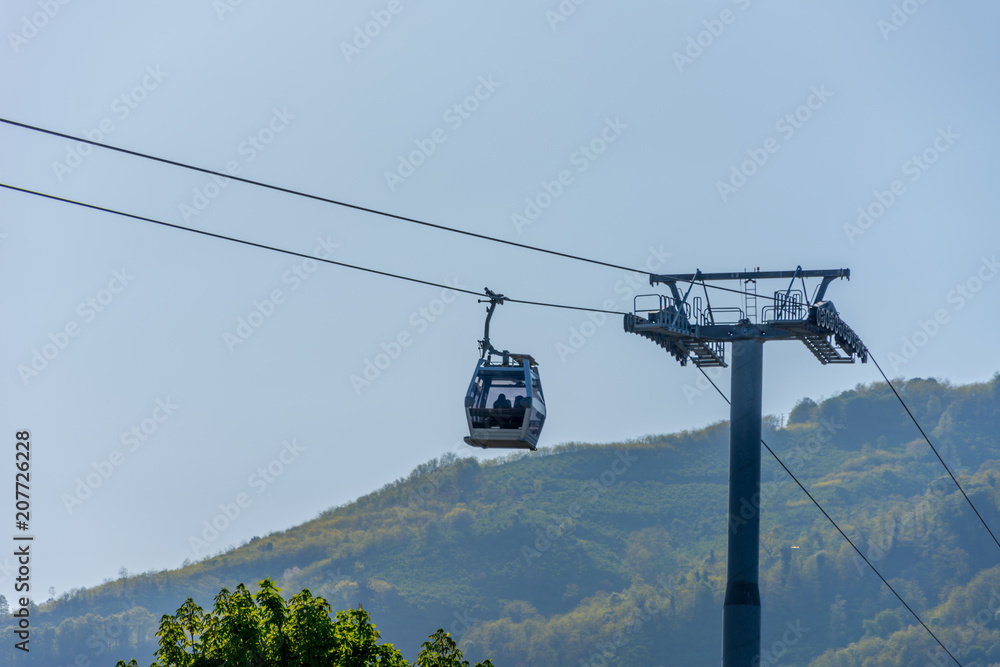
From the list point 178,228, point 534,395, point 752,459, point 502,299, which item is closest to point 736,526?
point 752,459

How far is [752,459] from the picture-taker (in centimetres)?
3600

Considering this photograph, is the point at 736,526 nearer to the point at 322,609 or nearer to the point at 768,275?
the point at 768,275

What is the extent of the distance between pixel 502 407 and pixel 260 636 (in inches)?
293

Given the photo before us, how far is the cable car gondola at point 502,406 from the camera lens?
28.6 meters

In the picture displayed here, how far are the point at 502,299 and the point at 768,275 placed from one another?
12718mm

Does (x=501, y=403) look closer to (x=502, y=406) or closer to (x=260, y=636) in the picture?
(x=502, y=406)

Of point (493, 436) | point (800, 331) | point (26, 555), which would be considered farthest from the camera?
point (800, 331)

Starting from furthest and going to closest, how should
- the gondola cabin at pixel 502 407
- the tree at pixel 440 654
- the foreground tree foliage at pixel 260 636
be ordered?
the tree at pixel 440 654
the gondola cabin at pixel 502 407
the foreground tree foliage at pixel 260 636

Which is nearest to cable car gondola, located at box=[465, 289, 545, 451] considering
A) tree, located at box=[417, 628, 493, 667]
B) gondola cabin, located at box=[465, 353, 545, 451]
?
gondola cabin, located at box=[465, 353, 545, 451]

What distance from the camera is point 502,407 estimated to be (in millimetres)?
28828

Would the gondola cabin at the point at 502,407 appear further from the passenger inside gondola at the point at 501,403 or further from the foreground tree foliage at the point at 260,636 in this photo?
the foreground tree foliage at the point at 260,636

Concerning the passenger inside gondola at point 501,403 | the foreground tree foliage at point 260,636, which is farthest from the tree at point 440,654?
the passenger inside gondola at point 501,403

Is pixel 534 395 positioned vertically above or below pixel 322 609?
above

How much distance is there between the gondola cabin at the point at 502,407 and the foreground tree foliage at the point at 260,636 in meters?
5.35
